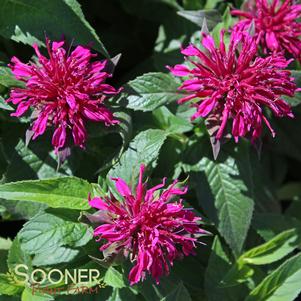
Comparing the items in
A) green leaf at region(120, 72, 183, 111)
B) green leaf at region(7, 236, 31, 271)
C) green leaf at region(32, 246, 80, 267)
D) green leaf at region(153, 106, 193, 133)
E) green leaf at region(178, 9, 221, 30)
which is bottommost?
green leaf at region(7, 236, 31, 271)

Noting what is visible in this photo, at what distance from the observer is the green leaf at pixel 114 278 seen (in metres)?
1.13

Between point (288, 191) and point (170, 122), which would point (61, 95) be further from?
point (288, 191)

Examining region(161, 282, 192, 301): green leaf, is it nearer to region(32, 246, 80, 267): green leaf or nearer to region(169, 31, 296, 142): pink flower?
region(32, 246, 80, 267): green leaf

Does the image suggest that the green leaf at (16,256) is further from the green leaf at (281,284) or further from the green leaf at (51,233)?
the green leaf at (281,284)

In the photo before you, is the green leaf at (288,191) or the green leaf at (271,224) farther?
the green leaf at (288,191)

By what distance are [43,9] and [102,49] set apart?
16cm

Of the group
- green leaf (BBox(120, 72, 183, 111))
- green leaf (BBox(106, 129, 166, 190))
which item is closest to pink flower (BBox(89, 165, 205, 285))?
green leaf (BBox(106, 129, 166, 190))

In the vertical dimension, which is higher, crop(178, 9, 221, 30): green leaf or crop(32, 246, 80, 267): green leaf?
crop(178, 9, 221, 30): green leaf

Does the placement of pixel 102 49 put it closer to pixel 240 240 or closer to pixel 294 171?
pixel 240 240

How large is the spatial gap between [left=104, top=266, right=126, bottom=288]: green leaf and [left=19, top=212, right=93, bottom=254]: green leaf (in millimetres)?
85

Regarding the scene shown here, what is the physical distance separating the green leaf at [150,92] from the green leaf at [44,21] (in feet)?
0.31

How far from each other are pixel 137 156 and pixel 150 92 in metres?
0.15

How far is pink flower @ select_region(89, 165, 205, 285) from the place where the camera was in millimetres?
1034

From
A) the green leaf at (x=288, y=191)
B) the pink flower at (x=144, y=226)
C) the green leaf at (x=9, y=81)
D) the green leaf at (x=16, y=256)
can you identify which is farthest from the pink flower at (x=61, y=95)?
the green leaf at (x=288, y=191)
